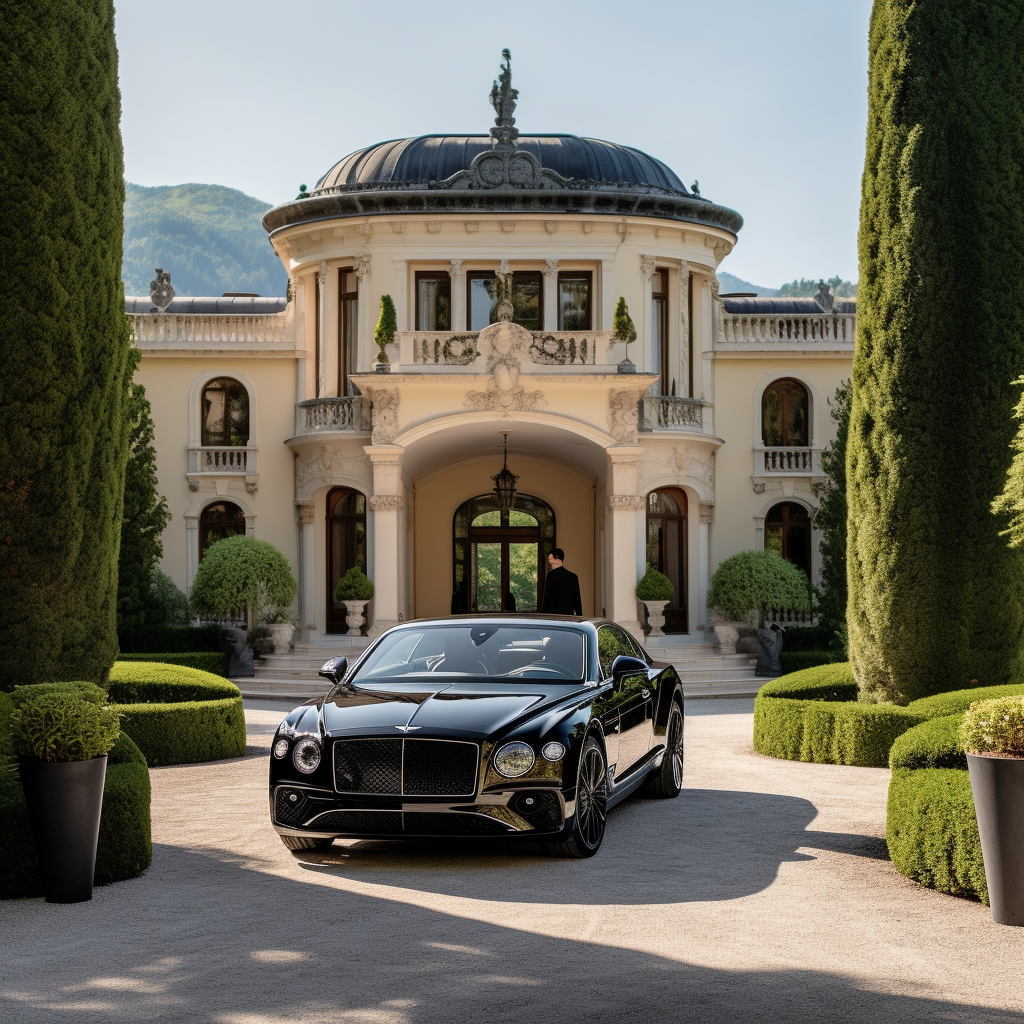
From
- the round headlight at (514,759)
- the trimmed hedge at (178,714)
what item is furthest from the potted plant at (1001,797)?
the trimmed hedge at (178,714)

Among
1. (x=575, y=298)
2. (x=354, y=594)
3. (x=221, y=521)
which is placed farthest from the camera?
(x=221, y=521)

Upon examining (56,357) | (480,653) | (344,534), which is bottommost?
(480,653)

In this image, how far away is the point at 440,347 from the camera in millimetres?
25609

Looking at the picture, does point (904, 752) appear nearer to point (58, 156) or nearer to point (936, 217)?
point (936, 217)

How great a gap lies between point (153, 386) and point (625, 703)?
877 inches

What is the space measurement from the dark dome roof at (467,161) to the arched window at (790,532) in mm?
7543

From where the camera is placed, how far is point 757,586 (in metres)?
27.2

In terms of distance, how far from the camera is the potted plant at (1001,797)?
6781mm

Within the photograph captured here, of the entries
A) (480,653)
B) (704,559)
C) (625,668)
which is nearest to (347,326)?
(704,559)

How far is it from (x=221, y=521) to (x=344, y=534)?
2831 mm

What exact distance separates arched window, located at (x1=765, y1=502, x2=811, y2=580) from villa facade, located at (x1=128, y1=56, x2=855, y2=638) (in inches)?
2.0

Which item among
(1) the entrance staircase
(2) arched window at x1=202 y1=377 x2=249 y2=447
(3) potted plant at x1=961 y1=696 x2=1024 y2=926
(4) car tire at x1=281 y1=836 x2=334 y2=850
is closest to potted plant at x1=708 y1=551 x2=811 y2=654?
(1) the entrance staircase

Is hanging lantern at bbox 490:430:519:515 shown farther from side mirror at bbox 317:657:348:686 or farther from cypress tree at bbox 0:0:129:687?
side mirror at bbox 317:657:348:686

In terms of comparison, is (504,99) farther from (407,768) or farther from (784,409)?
(407,768)
